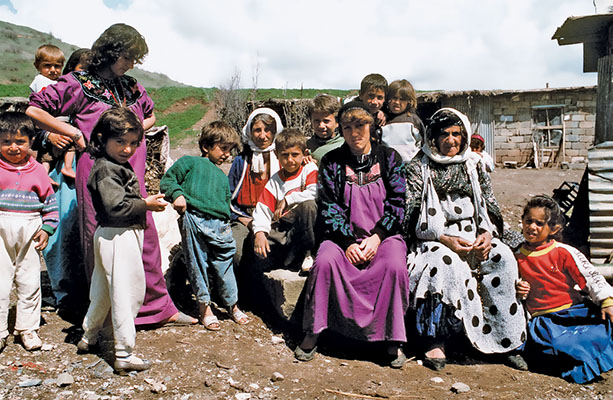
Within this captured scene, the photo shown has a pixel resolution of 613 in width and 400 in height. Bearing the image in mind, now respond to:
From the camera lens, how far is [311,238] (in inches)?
156

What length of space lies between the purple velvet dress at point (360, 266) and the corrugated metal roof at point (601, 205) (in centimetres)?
205

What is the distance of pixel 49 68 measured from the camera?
16.9ft

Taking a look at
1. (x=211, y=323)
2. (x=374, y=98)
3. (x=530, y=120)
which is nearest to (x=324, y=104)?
(x=374, y=98)

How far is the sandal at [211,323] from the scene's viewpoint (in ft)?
12.7

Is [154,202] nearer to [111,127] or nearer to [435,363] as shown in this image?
[111,127]

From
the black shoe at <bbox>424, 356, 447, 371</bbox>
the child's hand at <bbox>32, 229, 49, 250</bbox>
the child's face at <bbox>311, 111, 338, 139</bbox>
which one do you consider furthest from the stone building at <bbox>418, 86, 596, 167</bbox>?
the child's hand at <bbox>32, 229, 49, 250</bbox>

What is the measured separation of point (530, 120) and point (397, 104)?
15.8 meters

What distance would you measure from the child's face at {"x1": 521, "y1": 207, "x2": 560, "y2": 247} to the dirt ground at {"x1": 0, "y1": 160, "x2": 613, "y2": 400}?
0.98 metres

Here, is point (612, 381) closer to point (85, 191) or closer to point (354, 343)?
point (354, 343)

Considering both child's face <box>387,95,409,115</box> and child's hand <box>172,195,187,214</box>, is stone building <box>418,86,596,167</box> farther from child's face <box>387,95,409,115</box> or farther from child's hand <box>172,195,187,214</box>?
child's hand <box>172,195,187,214</box>

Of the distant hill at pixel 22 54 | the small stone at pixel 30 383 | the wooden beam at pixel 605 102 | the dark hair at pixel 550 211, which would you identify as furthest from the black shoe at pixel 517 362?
the distant hill at pixel 22 54

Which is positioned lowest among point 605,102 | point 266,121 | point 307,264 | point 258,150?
point 307,264

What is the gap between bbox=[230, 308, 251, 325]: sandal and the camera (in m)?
4.07

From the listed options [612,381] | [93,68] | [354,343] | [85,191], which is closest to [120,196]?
[85,191]
